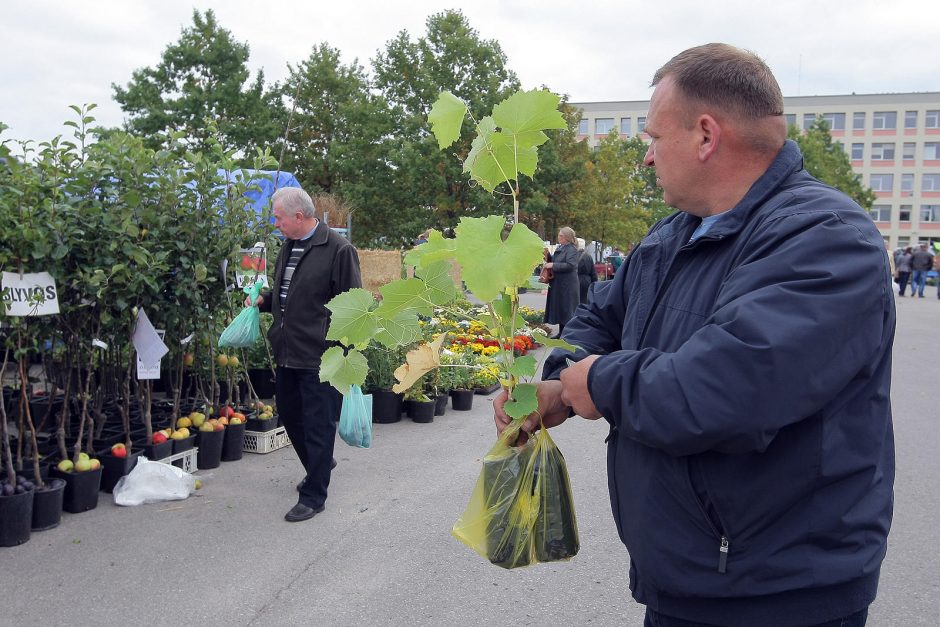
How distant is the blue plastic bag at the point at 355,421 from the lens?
509 cm

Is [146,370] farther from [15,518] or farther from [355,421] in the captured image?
[355,421]

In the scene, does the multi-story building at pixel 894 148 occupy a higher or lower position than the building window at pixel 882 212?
higher

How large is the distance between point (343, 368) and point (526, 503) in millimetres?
559

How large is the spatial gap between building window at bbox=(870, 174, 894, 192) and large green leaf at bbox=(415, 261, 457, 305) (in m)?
82.6

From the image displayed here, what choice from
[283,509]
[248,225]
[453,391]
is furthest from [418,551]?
[453,391]

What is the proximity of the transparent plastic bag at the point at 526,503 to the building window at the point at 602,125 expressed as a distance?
81514 mm

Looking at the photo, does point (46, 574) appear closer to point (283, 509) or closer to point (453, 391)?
point (283, 509)

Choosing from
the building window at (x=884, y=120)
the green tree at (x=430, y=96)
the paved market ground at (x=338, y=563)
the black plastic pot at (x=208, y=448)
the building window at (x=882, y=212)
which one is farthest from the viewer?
the building window at (x=884, y=120)

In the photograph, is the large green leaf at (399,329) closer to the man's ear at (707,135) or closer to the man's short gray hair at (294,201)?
the man's ear at (707,135)

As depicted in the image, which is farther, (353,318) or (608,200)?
(608,200)

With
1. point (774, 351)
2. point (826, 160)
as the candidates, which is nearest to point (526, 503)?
point (774, 351)

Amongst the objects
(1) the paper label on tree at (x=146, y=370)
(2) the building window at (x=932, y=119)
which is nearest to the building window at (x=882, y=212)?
(2) the building window at (x=932, y=119)

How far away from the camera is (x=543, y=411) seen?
5.93 ft

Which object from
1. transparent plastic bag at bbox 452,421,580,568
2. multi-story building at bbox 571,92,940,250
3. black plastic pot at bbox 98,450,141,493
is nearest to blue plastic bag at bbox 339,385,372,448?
black plastic pot at bbox 98,450,141,493
